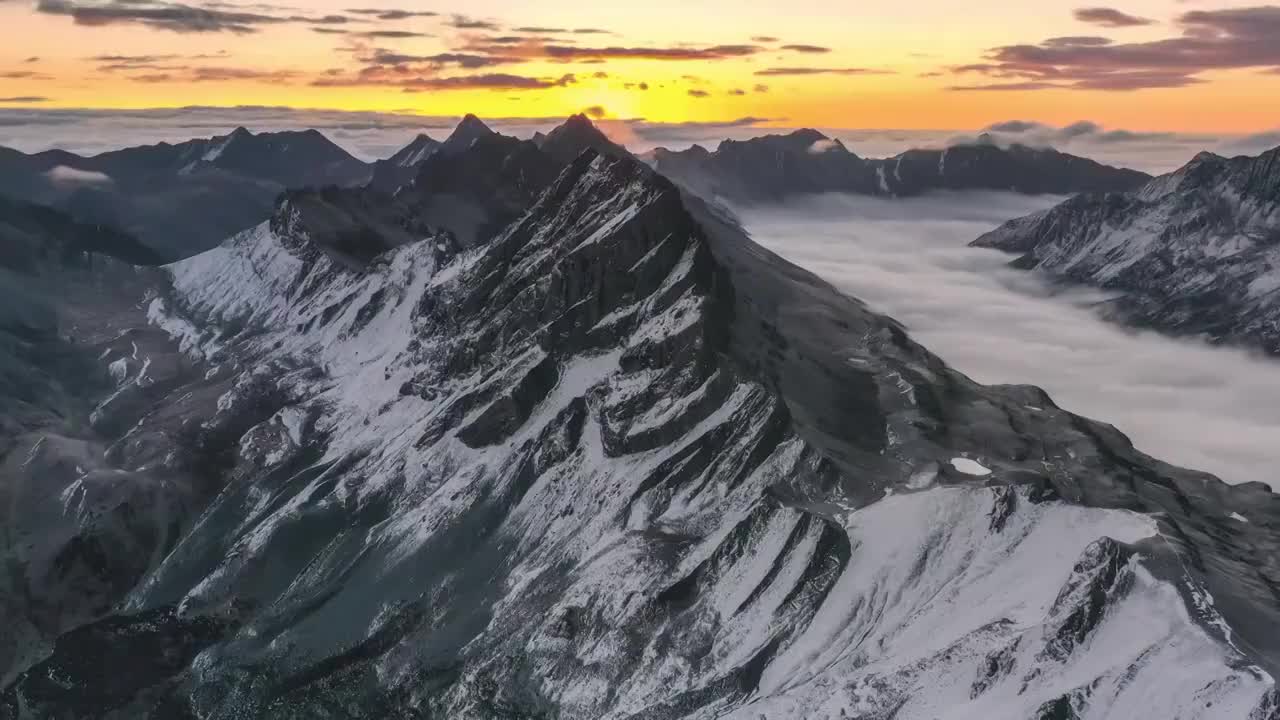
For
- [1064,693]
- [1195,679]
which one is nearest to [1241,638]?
[1195,679]

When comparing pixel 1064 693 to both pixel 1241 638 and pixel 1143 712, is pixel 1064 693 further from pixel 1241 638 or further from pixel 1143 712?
pixel 1241 638

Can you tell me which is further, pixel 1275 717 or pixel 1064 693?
pixel 1064 693

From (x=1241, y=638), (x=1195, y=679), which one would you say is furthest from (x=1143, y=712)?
A: (x=1241, y=638)

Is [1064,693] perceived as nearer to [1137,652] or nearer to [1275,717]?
[1137,652]

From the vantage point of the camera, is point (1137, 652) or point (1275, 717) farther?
point (1137, 652)

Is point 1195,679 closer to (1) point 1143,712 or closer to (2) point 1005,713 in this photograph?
(1) point 1143,712

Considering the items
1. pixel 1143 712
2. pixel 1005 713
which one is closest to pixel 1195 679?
pixel 1143 712

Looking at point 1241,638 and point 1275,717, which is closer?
point 1275,717
